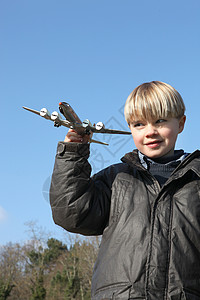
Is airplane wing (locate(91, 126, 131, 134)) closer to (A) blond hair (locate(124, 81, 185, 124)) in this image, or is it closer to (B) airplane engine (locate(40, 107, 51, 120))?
(A) blond hair (locate(124, 81, 185, 124))

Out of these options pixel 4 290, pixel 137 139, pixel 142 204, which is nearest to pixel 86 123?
pixel 137 139

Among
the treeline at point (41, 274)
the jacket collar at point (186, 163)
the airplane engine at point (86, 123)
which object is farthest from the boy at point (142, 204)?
the treeline at point (41, 274)

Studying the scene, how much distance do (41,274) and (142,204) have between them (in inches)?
1720

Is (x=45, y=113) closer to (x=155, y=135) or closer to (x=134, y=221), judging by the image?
(x=155, y=135)

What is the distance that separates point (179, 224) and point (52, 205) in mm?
790

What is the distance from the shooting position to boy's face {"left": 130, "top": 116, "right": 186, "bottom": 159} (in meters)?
2.40

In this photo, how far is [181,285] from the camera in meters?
1.95

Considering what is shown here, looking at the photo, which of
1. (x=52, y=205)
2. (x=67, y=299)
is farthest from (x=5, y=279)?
(x=52, y=205)

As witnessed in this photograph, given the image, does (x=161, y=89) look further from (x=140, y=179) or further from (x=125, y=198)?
(x=125, y=198)

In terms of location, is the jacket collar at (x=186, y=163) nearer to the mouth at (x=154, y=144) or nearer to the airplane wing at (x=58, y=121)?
the mouth at (x=154, y=144)

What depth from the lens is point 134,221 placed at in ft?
7.04

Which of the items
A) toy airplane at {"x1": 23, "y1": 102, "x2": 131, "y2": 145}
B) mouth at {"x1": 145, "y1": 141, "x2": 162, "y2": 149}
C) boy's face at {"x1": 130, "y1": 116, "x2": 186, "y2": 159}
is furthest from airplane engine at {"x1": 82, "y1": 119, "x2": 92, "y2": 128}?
mouth at {"x1": 145, "y1": 141, "x2": 162, "y2": 149}

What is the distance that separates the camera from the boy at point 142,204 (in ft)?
6.52

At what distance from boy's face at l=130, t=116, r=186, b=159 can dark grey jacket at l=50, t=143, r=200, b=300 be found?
12cm
